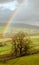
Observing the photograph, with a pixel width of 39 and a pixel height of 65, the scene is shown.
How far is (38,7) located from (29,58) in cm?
66

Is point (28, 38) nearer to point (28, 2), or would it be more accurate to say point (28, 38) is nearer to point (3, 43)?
point (3, 43)

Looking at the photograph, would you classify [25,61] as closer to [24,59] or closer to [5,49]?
[24,59]

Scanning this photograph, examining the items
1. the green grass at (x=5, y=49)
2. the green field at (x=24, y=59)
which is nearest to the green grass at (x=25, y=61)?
the green field at (x=24, y=59)

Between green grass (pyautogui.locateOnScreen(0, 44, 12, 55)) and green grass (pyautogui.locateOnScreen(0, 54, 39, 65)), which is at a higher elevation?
green grass (pyautogui.locateOnScreen(0, 44, 12, 55))

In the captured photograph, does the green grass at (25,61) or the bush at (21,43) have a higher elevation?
the bush at (21,43)

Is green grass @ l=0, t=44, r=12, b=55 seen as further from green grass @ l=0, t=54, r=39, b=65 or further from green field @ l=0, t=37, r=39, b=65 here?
green grass @ l=0, t=54, r=39, b=65

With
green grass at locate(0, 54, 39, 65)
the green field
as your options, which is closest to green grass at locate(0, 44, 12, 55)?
the green field

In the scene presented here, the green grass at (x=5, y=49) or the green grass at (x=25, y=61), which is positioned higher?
the green grass at (x=5, y=49)

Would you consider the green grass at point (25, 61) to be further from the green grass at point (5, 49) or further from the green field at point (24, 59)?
the green grass at point (5, 49)

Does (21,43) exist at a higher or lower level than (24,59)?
higher

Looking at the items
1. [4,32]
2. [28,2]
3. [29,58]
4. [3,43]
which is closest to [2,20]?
[4,32]

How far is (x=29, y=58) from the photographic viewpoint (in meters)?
1.75

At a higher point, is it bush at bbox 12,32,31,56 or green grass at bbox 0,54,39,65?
bush at bbox 12,32,31,56

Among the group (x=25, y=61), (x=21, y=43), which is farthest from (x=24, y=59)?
(x=21, y=43)
